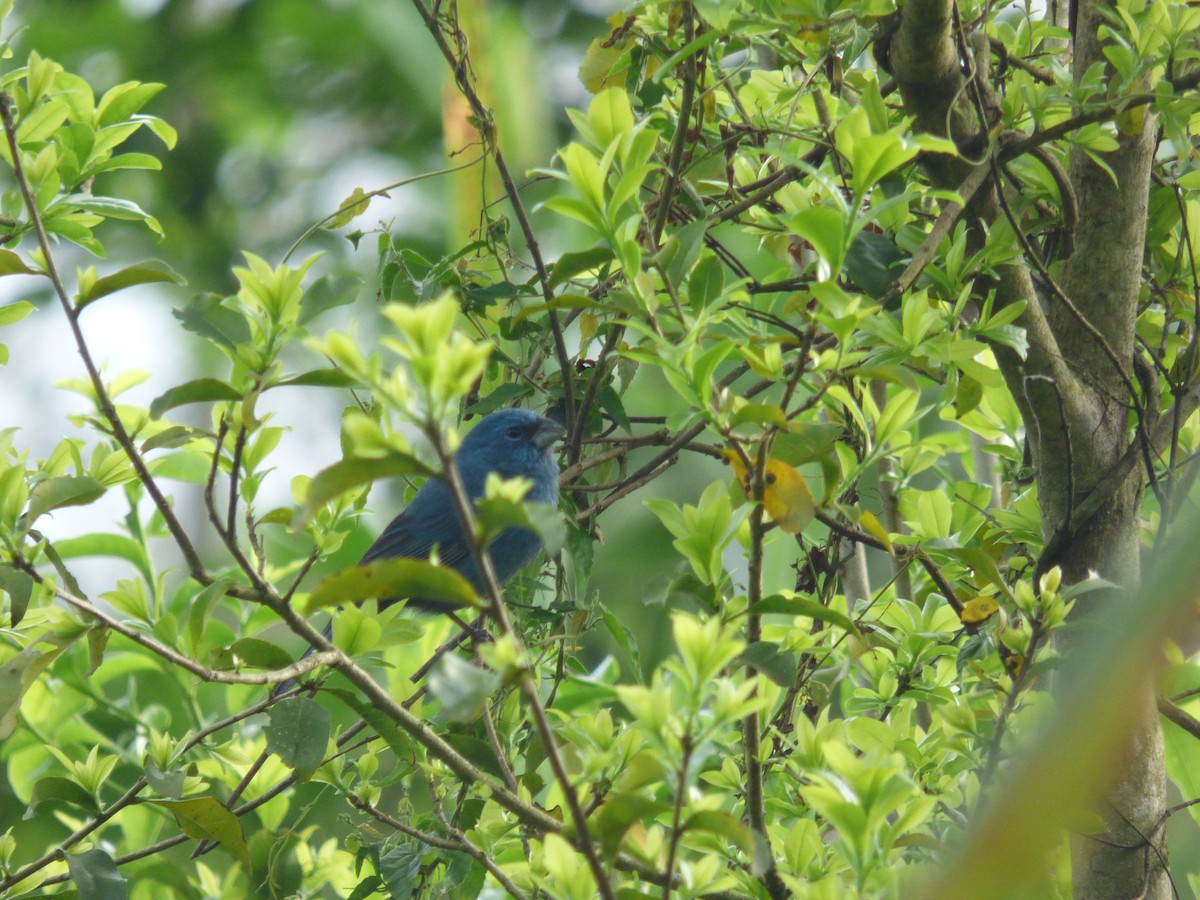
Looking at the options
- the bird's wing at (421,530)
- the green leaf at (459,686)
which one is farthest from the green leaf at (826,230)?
the bird's wing at (421,530)

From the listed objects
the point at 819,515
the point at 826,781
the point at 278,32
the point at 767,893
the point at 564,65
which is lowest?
the point at 767,893

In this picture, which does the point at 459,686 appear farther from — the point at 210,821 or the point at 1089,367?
the point at 1089,367

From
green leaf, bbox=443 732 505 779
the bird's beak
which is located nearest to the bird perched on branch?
the bird's beak

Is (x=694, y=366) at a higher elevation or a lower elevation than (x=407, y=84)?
lower

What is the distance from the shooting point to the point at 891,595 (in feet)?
7.88

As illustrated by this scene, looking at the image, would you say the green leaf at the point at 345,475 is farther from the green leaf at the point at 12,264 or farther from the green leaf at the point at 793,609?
the green leaf at the point at 12,264

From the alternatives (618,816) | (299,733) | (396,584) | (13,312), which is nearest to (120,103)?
(13,312)

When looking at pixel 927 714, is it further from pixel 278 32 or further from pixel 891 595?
pixel 278 32

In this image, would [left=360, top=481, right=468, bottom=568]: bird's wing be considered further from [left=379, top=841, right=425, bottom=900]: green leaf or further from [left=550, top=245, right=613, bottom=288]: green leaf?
[left=550, top=245, right=613, bottom=288]: green leaf

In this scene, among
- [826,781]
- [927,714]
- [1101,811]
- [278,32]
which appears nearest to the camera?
[826,781]

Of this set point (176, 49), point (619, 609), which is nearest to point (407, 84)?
point (176, 49)

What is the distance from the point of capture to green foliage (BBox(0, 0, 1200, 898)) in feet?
4.52

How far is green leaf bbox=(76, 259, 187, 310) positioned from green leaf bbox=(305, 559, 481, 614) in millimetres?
509

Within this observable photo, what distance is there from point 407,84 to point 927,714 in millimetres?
7277
